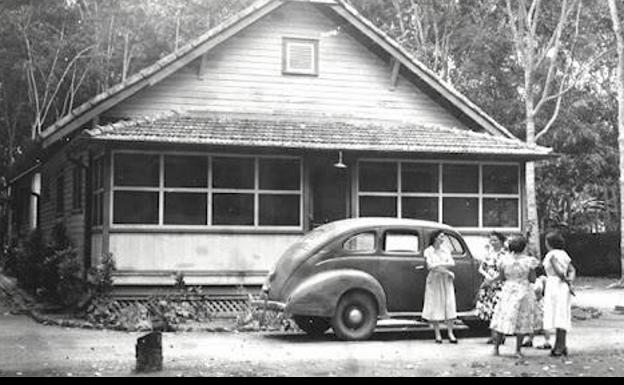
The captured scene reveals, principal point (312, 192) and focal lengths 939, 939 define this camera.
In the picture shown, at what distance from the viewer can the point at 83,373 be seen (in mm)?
10500

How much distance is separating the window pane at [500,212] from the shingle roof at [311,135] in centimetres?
123

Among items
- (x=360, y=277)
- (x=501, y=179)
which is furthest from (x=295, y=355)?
(x=501, y=179)

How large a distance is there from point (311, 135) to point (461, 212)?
3.92m

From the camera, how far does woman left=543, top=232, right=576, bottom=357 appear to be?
490 inches

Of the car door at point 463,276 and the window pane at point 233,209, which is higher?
the window pane at point 233,209

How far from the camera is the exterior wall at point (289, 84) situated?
69.4ft

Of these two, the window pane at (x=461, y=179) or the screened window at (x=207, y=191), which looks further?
the window pane at (x=461, y=179)

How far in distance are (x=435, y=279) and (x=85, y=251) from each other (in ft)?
28.5

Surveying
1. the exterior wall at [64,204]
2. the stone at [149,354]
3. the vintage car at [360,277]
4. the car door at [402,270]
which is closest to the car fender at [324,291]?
the vintage car at [360,277]

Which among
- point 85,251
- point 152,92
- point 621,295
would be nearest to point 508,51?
point 621,295

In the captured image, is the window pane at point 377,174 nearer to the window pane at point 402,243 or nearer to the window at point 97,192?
the window pane at point 402,243

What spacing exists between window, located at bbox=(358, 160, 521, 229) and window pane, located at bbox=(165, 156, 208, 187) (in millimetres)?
3520

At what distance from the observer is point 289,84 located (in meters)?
21.7

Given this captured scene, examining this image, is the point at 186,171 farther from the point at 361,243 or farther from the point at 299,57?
the point at 361,243
